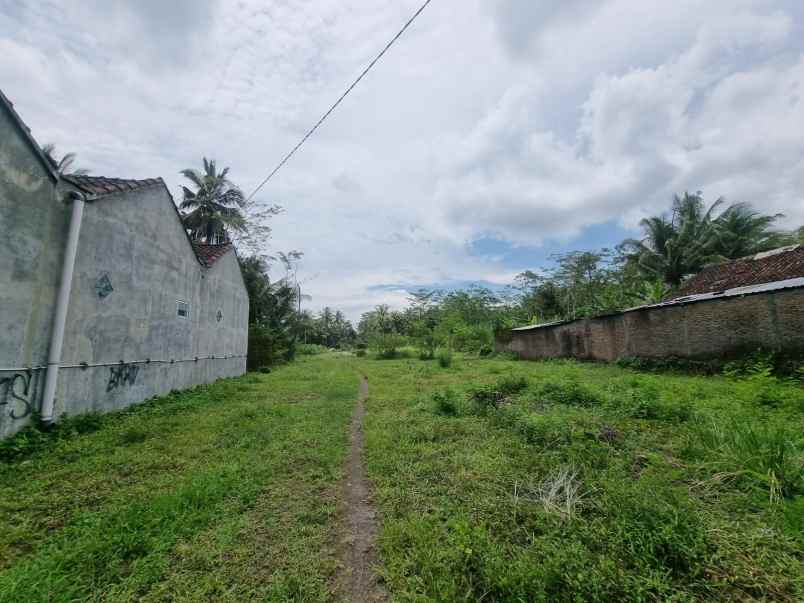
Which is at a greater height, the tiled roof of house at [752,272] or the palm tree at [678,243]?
the palm tree at [678,243]

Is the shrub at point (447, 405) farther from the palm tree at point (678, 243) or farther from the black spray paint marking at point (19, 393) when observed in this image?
the palm tree at point (678, 243)

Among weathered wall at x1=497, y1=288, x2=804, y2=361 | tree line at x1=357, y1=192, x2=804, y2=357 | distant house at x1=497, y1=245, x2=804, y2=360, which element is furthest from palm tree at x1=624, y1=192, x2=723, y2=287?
weathered wall at x1=497, y1=288, x2=804, y2=361

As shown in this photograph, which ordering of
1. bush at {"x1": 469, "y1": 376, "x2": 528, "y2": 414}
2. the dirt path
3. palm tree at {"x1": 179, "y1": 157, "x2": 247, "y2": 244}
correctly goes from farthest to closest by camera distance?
palm tree at {"x1": 179, "y1": 157, "x2": 247, "y2": 244} < bush at {"x1": 469, "y1": 376, "x2": 528, "y2": 414} < the dirt path

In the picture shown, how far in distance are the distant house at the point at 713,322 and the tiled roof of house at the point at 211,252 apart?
49.4 feet

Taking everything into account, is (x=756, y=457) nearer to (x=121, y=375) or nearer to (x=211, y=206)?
(x=121, y=375)

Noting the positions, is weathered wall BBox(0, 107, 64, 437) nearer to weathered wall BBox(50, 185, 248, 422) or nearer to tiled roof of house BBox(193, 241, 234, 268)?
weathered wall BBox(50, 185, 248, 422)

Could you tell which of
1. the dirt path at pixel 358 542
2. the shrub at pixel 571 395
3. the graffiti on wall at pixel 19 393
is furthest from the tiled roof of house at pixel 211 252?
the shrub at pixel 571 395

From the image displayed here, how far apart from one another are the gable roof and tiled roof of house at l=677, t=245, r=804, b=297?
1977cm

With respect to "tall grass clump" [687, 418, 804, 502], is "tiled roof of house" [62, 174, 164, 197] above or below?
above

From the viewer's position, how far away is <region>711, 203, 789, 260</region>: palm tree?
22141 millimetres

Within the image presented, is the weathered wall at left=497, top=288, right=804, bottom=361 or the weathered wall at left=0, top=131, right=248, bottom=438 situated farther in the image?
the weathered wall at left=497, top=288, right=804, bottom=361

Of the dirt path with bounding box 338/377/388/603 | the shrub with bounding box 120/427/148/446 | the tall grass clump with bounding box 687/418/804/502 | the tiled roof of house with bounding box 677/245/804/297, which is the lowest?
the dirt path with bounding box 338/377/388/603

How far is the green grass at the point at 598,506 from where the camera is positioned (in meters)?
2.13

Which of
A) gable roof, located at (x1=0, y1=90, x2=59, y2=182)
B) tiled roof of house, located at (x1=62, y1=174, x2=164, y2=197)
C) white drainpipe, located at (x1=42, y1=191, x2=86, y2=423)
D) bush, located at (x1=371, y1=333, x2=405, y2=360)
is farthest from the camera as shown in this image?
bush, located at (x1=371, y1=333, x2=405, y2=360)
